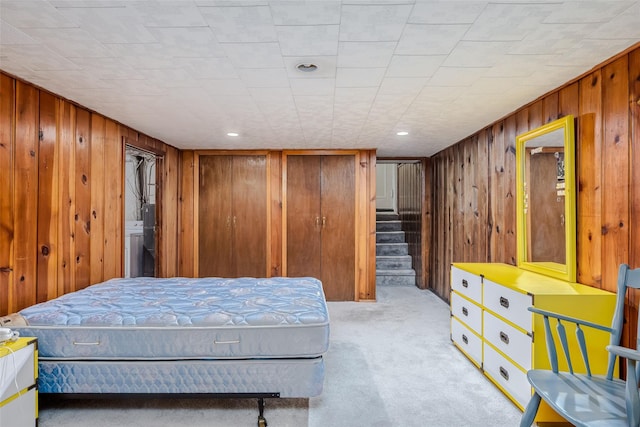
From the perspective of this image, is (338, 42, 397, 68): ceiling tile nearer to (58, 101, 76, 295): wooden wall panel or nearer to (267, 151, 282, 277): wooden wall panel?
(58, 101, 76, 295): wooden wall panel

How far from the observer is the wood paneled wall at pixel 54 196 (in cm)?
232

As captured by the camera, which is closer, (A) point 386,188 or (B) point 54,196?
(B) point 54,196

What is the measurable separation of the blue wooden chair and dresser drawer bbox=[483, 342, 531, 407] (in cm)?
46

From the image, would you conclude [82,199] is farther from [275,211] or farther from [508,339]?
[508,339]

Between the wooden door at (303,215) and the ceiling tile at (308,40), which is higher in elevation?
the ceiling tile at (308,40)

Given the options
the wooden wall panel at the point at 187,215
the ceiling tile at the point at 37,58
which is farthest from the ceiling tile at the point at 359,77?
the wooden wall panel at the point at 187,215

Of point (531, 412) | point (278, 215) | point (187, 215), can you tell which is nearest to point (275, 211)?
point (278, 215)

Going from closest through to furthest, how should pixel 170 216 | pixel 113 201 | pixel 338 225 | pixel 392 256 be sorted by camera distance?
pixel 113 201 → pixel 170 216 → pixel 338 225 → pixel 392 256

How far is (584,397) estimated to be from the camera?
1562 millimetres

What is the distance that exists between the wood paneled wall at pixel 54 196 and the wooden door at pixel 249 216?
170cm

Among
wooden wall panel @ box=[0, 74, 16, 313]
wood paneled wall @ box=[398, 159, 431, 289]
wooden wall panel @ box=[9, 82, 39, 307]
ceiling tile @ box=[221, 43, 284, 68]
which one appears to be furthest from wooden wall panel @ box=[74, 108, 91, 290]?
wood paneled wall @ box=[398, 159, 431, 289]

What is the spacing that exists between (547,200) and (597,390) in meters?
1.49

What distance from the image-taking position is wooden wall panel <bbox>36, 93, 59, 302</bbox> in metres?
2.58

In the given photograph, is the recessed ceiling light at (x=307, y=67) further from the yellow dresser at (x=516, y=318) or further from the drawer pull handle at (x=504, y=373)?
the drawer pull handle at (x=504, y=373)
